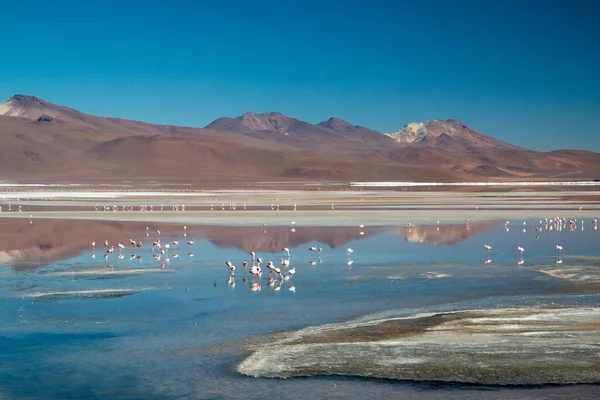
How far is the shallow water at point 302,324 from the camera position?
10578mm

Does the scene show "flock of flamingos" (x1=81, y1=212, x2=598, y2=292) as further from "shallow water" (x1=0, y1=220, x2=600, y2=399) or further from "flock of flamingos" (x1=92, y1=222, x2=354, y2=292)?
"shallow water" (x1=0, y1=220, x2=600, y2=399)

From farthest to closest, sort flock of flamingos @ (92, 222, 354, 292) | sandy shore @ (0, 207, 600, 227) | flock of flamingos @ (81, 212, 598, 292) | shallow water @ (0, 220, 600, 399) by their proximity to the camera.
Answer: sandy shore @ (0, 207, 600, 227) < flock of flamingos @ (81, 212, 598, 292) < flock of flamingos @ (92, 222, 354, 292) < shallow water @ (0, 220, 600, 399)

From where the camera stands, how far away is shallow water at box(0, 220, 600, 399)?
416 inches

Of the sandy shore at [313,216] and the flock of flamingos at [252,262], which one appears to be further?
the sandy shore at [313,216]

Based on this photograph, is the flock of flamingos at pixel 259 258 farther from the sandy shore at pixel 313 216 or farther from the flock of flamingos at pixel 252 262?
the sandy shore at pixel 313 216

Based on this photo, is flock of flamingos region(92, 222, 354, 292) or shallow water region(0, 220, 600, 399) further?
flock of flamingos region(92, 222, 354, 292)

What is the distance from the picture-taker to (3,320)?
14523 mm

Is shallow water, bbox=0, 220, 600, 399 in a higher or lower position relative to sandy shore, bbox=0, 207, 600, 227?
lower

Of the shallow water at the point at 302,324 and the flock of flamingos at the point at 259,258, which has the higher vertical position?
the flock of flamingos at the point at 259,258

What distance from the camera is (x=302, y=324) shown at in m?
14.1

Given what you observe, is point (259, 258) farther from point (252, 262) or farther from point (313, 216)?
point (313, 216)

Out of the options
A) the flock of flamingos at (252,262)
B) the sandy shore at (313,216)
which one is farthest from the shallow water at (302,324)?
the sandy shore at (313,216)

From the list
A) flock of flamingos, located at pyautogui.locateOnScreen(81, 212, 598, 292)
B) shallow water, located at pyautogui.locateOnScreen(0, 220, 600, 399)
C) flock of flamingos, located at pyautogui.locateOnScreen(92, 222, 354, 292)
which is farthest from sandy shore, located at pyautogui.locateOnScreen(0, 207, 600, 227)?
shallow water, located at pyautogui.locateOnScreen(0, 220, 600, 399)

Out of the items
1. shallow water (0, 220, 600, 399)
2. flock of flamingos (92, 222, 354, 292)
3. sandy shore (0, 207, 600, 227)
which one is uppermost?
sandy shore (0, 207, 600, 227)
